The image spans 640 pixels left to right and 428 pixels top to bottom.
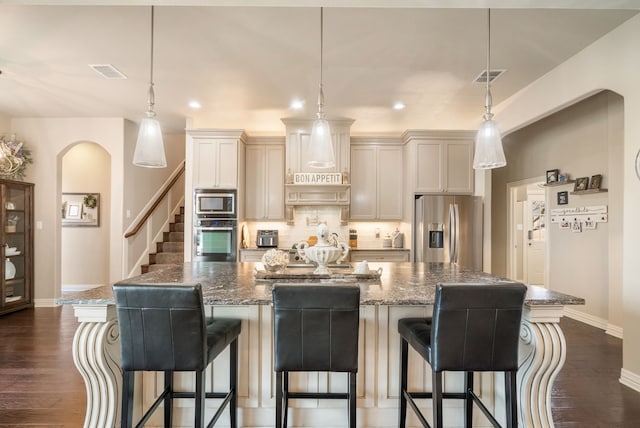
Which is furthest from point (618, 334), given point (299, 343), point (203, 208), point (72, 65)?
point (72, 65)

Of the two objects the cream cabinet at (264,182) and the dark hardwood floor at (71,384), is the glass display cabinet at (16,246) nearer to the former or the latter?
the dark hardwood floor at (71,384)

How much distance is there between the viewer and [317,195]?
4949 millimetres

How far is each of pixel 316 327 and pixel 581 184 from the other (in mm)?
4347

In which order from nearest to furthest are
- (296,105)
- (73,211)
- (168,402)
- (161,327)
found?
(161,327)
(168,402)
(296,105)
(73,211)

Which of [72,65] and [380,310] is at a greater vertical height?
[72,65]

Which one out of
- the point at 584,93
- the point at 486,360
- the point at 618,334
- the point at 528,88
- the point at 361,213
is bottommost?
the point at 618,334

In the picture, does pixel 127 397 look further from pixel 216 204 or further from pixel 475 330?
pixel 216 204

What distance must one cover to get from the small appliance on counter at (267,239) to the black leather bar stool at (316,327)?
11.6 feet

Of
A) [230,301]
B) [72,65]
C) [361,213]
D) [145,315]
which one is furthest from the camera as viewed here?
[361,213]

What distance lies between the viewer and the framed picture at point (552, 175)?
457 cm

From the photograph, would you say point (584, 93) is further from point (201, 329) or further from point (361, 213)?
point (201, 329)

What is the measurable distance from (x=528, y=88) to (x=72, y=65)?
482cm

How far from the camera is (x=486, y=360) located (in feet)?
4.74

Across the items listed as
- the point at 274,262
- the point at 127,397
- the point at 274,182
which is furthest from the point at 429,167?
the point at 127,397
